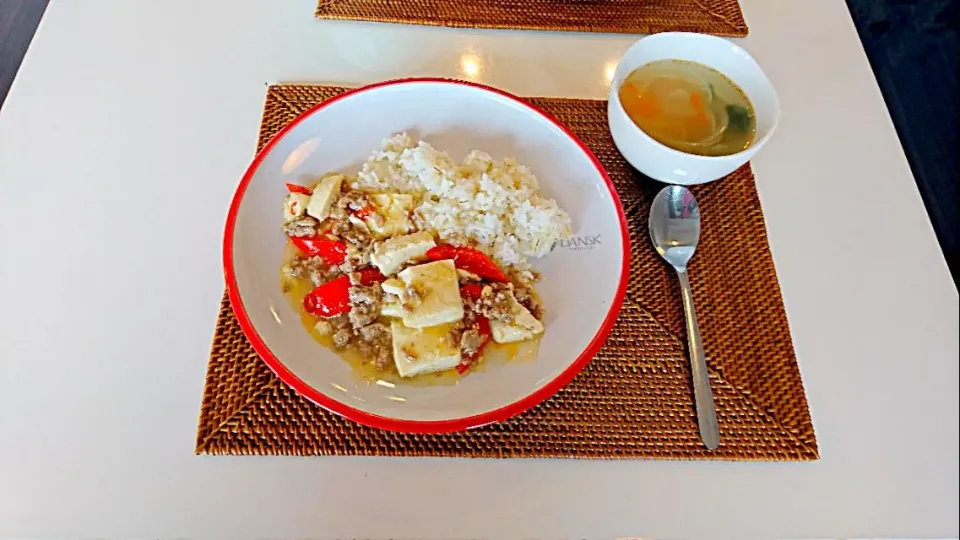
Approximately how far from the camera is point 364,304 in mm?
1009

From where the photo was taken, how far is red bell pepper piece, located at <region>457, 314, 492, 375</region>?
0.97 metres

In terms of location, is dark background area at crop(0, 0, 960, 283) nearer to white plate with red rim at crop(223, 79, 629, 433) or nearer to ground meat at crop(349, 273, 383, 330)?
white plate with red rim at crop(223, 79, 629, 433)

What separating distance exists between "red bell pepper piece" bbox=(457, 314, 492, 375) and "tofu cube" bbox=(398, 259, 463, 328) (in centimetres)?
4

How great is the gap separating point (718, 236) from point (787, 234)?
163mm

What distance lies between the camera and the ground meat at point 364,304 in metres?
0.99

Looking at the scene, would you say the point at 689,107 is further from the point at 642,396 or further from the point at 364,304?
the point at 364,304

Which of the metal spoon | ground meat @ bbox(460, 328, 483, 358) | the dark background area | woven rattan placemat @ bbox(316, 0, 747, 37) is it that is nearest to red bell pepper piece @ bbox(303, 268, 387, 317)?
ground meat @ bbox(460, 328, 483, 358)

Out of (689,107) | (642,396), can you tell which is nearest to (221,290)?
(642,396)

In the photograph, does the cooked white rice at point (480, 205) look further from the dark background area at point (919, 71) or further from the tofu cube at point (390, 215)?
the dark background area at point (919, 71)

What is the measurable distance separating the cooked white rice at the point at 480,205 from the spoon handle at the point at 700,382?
0.26 m

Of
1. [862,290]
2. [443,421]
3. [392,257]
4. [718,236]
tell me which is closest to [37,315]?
[392,257]

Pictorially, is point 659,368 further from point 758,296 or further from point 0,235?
point 0,235

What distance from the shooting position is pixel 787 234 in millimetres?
1235

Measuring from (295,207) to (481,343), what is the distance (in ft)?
1.36
